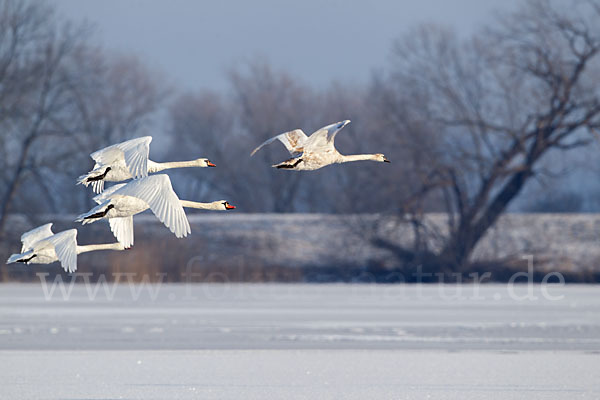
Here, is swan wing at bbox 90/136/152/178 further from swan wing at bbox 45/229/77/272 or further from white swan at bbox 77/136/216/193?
swan wing at bbox 45/229/77/272

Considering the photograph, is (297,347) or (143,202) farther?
(297,347)

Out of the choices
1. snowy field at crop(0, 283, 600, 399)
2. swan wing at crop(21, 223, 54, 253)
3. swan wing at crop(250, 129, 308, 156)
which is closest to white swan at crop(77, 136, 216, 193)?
swan wing at crop(250, 129, 308, 156)

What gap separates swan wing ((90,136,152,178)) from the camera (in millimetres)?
6953

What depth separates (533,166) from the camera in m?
26.9

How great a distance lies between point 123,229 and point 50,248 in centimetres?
61

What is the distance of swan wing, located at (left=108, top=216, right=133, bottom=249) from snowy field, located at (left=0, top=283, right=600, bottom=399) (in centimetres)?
129

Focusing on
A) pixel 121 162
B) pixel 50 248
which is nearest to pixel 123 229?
pixel 50 248

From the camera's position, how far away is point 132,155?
7098 mm

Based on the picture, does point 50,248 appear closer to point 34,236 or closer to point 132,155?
point 34,236

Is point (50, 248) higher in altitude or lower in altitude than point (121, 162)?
lower

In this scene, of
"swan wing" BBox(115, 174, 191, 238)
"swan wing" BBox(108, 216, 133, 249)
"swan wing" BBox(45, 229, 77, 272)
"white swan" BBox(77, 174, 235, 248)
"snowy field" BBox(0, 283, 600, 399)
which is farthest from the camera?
"snowy field" BBox(0, 283, 600, 399)
